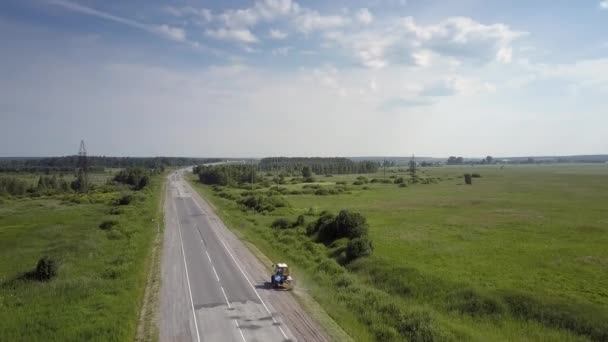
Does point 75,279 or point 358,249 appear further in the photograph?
point 358,249

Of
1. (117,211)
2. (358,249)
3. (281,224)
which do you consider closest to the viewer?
(358,249)

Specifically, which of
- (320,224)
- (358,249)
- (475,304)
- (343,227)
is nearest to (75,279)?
(358,249)

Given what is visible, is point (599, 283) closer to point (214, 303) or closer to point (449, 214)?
point (214, 303)

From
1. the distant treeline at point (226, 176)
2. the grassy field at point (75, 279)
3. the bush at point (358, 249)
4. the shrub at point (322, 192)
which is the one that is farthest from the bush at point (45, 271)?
the distant treeline at point (226, 176)

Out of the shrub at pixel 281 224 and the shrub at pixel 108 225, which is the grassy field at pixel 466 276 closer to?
the shrub at pixel 281 224

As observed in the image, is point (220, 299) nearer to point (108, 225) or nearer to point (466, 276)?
point (466, 276)

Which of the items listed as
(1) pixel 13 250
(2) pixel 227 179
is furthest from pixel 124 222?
(2) pixel 227 179

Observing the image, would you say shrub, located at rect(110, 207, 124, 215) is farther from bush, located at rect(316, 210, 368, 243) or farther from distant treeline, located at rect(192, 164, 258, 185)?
distant treeline, located at rect(192, 164, 258, 185)
